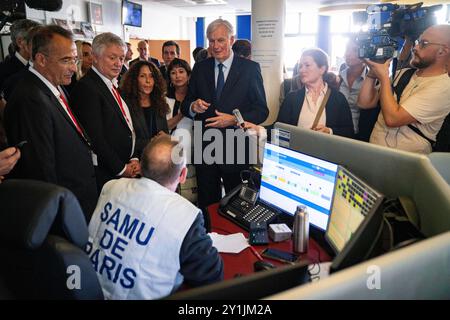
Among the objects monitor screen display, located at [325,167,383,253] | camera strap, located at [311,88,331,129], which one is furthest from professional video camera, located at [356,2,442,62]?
monitor screen display, located at [325,167,383,253]

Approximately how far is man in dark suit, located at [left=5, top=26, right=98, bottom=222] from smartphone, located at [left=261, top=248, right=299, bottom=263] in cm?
119

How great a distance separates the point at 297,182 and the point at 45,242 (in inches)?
41.1

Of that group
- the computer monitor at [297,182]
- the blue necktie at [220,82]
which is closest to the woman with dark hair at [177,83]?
the blue necktie at [220,82]

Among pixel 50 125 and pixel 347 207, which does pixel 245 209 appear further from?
pixel 50 125

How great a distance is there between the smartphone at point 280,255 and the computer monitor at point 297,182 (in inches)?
6.7

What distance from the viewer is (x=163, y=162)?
1.39 meters

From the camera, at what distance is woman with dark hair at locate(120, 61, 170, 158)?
282 cm

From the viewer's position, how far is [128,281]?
1207 mm

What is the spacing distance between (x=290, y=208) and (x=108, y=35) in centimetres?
172

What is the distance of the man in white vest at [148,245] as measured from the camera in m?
1.20

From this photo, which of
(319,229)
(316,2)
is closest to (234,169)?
(319,229)

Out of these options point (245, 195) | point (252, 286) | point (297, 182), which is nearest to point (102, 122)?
point (245, 195)

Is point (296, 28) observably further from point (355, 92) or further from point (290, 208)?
point (290, 208)

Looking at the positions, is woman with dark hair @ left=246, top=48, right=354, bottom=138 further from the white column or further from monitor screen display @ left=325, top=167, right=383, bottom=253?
the white column
